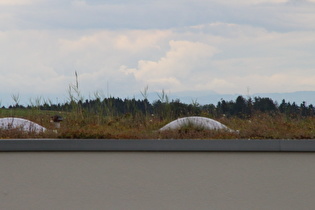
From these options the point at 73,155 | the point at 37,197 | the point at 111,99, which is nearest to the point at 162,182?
the point at 73,155

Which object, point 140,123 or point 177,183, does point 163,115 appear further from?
point 177,183

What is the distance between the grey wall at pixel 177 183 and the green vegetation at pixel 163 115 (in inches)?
45.3

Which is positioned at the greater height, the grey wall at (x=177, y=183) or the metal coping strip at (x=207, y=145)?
the metal coping strip at (x=207, y=145)

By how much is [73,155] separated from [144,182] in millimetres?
924

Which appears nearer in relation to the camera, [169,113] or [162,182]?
[162,182]

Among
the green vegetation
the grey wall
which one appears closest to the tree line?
the green vegetation

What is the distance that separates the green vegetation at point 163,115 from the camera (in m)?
7.41

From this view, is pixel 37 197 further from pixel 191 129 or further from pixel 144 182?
pixel 191 129

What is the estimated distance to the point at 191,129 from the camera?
7.78 m

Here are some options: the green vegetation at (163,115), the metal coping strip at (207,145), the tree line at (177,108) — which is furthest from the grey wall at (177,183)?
the tree line at (177,108)

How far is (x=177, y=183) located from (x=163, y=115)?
12.7 ft

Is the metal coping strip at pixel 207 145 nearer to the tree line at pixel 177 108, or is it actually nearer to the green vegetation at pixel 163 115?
the green vegetation at pixel 163 115

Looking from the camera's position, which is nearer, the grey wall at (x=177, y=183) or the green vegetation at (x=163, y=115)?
the grey wall at (x=177, y=183)

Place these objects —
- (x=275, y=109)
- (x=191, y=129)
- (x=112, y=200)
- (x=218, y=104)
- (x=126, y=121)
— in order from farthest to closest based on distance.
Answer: (x=218, y=104), (x=275, y=109), (x=126, y=121), (x=191, y=129), (x=112, y=200)
